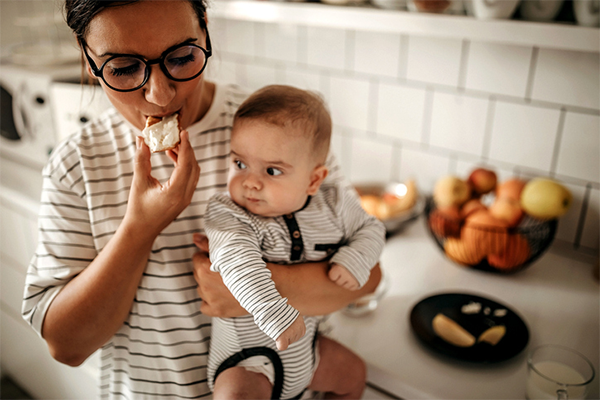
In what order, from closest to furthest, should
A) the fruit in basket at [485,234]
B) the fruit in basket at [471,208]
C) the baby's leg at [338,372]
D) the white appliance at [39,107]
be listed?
the baby's leg at [338,372]
the fruit in basket at [485,234]
the fruit in basket at [471,208]
the white appliance at [39,107]

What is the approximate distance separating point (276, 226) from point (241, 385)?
0.28 metres

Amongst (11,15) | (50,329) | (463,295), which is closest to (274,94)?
(50,329)

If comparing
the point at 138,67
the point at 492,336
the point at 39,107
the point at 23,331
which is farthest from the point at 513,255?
the point at 23,331

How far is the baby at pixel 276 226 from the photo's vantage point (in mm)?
778

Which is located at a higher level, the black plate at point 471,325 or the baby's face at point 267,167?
the baby's face at point 267,167

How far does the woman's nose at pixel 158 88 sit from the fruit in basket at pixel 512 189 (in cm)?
100

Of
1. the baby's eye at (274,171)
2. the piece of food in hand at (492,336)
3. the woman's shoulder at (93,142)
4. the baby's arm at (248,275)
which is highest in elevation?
the woman's shoulder at (93,142)

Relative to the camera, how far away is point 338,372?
922 mm

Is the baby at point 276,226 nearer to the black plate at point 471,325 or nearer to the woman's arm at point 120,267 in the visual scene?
the woman's arm at point 120,267

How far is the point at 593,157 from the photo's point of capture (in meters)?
1.28

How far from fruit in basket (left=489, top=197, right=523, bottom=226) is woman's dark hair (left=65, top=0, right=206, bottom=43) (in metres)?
0.95

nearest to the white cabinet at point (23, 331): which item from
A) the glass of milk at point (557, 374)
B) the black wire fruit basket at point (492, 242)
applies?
the black wire fruit basket at point (492, 242)

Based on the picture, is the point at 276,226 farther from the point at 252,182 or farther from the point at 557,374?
the point at 557,374

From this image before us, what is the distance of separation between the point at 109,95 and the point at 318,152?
1.19ft
